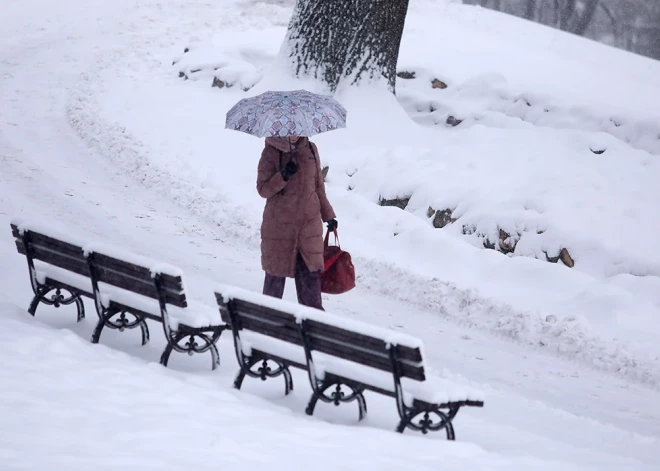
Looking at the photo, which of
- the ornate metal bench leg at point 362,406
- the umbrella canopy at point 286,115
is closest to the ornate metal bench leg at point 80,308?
the umbrella canopy at point 286,115

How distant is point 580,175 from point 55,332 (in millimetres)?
6632

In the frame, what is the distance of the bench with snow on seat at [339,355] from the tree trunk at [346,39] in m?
7.67

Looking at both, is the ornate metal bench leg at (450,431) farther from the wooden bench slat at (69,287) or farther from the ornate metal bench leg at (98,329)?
the wooden bench slat at (69,287)

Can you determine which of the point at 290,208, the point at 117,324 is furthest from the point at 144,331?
the point at 290,208

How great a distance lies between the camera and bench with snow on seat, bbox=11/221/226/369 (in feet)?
18.4

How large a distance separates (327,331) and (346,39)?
26.9 ft

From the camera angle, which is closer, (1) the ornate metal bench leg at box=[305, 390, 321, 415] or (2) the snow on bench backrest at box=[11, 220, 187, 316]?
(1) the ornate metal bench leg at box=[305, 390, 321, 415]

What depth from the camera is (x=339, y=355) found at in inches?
195

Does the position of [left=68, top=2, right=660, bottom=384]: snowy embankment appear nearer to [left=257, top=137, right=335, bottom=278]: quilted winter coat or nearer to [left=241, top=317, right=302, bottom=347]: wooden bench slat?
[left=257, top=137, right=335, bottom=278]: quilted winter coat

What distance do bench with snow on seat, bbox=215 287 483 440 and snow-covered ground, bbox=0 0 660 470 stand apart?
256mm

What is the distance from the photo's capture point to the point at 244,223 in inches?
382

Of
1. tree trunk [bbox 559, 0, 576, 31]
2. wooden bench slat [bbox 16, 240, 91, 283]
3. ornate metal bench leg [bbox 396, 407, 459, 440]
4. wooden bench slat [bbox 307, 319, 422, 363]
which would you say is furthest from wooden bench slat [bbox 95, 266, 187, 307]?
tree trunk [bbox 559, 0, 576, 31]

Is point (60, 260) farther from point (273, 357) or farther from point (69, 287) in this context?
point (273, 357)

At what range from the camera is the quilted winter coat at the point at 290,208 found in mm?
5953
